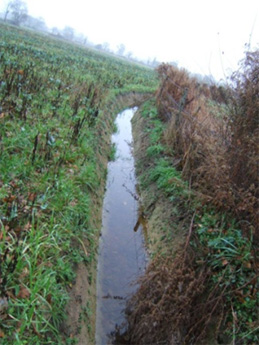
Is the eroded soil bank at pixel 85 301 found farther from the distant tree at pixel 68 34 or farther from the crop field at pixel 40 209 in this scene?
the distant tree at pixel 68 34

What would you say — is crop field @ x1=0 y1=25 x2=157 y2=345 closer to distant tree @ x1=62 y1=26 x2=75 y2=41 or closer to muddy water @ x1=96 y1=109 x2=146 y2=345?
muddy water @ x1=96 y1=109 x2=146 y2=345

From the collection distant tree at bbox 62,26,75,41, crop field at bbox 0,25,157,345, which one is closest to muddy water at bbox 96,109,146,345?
crop field at bbox 0,25,157,345

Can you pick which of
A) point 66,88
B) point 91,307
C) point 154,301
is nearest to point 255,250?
point 154,301

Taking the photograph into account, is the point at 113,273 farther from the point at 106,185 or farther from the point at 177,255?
the point at 106,185

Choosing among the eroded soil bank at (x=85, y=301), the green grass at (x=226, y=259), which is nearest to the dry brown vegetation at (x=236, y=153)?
the green grass at (x=226, y=259)

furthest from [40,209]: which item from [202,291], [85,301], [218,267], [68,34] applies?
[68,34]

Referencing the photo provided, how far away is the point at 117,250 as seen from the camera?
5.07m

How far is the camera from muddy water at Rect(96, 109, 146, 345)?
3.86 metres

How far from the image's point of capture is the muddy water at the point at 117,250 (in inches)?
152

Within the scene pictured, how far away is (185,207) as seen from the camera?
189 inches

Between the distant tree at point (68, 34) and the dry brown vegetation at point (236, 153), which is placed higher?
the distant tree at point (68, 34)

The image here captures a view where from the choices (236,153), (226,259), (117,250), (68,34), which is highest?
(68,34)

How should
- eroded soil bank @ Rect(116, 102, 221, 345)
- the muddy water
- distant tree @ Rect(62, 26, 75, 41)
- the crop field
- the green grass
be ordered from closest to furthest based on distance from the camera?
the crop field → the green grass → eroded soil bank @ Rect(116, 102, 221, 345) → the muddy water → distant tree @ Rect(62, 26, 75, 41)

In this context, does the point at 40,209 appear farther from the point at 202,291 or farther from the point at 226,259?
the point at 226,259
